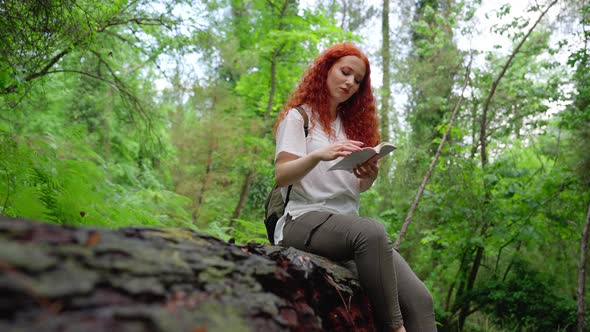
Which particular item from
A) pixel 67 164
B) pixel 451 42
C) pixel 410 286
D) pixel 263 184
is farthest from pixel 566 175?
pixel 263 184

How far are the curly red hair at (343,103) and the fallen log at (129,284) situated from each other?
5.54 ft

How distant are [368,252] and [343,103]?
1271 millimetres

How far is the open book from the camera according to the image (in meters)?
2.12

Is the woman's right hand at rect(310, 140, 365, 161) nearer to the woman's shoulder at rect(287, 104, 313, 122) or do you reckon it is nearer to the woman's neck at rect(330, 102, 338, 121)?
the woman's shoulder at rect(287, 104, 313, 122)

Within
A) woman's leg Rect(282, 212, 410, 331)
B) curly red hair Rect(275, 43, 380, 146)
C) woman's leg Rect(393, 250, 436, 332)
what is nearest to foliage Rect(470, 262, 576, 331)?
curly red hair Rect(275, 43, 380, 146)


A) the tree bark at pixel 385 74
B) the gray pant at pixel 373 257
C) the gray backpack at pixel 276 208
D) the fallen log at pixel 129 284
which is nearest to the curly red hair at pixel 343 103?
the gray backpack at pixel 276 208

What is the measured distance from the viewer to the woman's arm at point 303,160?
211 cm

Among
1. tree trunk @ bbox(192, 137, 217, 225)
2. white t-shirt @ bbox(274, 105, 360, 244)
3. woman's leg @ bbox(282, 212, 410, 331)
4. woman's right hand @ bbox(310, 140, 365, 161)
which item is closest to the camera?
woman's leg @ bbox(282, 212, 410, 331)

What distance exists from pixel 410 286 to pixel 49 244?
1878mm

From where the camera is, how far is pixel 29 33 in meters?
2.88

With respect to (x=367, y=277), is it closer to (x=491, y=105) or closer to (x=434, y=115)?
(x=491, y=105)

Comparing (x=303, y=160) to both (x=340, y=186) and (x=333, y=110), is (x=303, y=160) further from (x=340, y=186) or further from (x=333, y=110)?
(x=333, y=110)

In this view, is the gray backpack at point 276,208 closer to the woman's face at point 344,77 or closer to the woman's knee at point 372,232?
the woman's face at point 344,77

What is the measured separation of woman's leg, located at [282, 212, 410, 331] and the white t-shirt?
0.74ft
